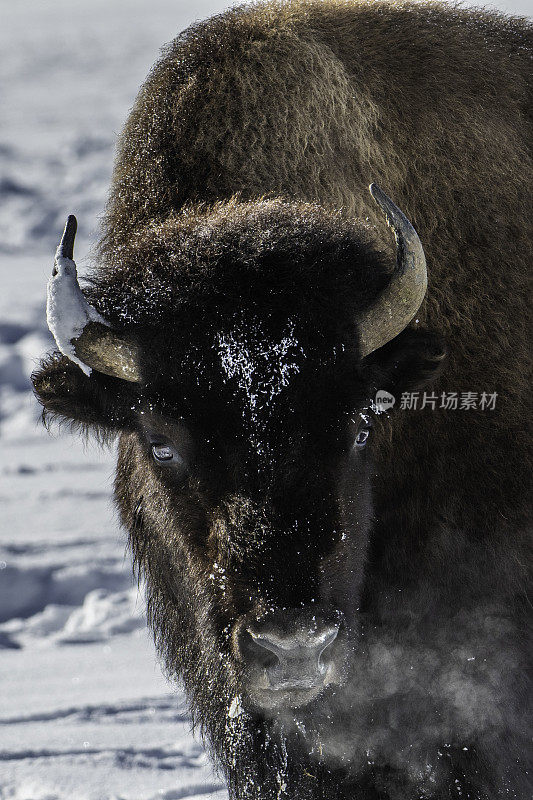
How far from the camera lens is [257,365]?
2508mm

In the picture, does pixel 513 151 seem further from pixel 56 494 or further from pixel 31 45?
pixel 31 45

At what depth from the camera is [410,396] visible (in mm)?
3162

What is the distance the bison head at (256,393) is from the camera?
8.02 feet

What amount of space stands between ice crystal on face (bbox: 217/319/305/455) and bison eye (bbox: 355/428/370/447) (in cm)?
35

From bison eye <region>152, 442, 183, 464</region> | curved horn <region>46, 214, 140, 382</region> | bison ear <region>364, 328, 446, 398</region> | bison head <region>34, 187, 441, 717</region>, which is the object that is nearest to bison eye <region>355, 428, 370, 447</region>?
bison head <region>34, 187, 441, 717</region>

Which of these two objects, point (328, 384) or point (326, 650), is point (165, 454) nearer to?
point (328, 384)

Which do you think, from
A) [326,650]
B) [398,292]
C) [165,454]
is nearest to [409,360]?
[398,292]

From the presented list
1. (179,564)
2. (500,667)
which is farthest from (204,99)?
(500,667)

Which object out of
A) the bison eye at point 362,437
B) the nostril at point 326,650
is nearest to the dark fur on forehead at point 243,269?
the bison eye at point 362,437

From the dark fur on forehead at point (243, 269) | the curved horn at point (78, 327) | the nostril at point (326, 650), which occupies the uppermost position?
the dark fur on forehead at point (243, 269)

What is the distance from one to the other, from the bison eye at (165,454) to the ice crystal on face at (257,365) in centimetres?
32

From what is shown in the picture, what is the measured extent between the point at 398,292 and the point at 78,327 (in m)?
0.92

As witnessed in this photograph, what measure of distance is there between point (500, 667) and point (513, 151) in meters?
1.96

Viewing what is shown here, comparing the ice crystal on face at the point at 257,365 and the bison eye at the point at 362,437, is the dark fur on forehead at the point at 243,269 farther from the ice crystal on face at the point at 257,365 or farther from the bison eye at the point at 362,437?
the bison eye at the point at 362,437
